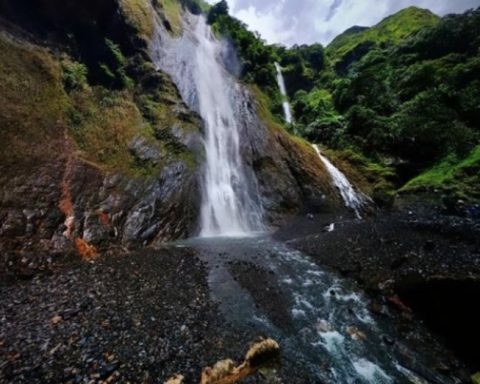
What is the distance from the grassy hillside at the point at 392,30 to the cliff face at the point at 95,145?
48.3 m

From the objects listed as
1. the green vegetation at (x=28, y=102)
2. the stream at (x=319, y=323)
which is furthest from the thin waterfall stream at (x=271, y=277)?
the green vegetation at (x=28, y=102)

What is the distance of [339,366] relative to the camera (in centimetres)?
500

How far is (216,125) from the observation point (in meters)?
20.3

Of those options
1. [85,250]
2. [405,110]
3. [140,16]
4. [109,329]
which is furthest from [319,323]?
[405,110]

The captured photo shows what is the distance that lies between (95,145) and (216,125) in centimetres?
959

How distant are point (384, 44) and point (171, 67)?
49.6 metres

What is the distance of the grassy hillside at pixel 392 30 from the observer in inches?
2205

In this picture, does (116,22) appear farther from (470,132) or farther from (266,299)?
(470,132)

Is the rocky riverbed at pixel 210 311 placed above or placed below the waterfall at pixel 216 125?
below

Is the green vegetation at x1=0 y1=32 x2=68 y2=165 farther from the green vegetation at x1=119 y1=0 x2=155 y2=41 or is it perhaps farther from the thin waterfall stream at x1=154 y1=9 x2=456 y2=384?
the green vegetation at x1=119 y1=0 x2=155 y2=41

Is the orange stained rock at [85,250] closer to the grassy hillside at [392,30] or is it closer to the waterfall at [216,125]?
the waterfall at [216,125]

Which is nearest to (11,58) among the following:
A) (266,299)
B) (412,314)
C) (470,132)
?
(266,299)

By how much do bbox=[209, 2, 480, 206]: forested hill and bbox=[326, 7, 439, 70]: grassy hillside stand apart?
53.1ft

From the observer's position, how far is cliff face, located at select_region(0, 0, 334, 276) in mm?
9289
